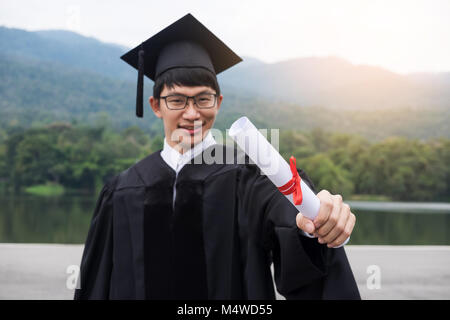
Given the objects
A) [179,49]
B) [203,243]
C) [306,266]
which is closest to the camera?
[306,266]

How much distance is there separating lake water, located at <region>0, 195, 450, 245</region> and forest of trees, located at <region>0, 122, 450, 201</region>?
0.78m

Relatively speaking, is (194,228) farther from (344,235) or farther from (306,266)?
(344,235)

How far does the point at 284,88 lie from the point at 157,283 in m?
46.5

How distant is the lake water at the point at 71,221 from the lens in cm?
1916

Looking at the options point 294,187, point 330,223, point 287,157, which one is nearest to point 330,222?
point 330,223

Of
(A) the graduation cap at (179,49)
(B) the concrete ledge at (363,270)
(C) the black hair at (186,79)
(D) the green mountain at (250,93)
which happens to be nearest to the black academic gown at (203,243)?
(C) the black hair at (186,79)

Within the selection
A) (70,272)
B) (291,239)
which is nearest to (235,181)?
(291,239)

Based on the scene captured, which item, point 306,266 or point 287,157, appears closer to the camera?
point 306,266

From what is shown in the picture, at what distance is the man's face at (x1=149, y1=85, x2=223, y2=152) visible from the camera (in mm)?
1385

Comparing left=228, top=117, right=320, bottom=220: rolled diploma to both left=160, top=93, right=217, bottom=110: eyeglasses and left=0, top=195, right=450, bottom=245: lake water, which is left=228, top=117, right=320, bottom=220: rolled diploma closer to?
left=160, top=93, right=217, bottom=110: eyeglasses

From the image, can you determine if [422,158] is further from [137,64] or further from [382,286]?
[137,64]

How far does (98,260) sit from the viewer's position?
1.49 m

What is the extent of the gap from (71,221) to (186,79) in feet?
72.6

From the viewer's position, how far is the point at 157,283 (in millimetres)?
1343
